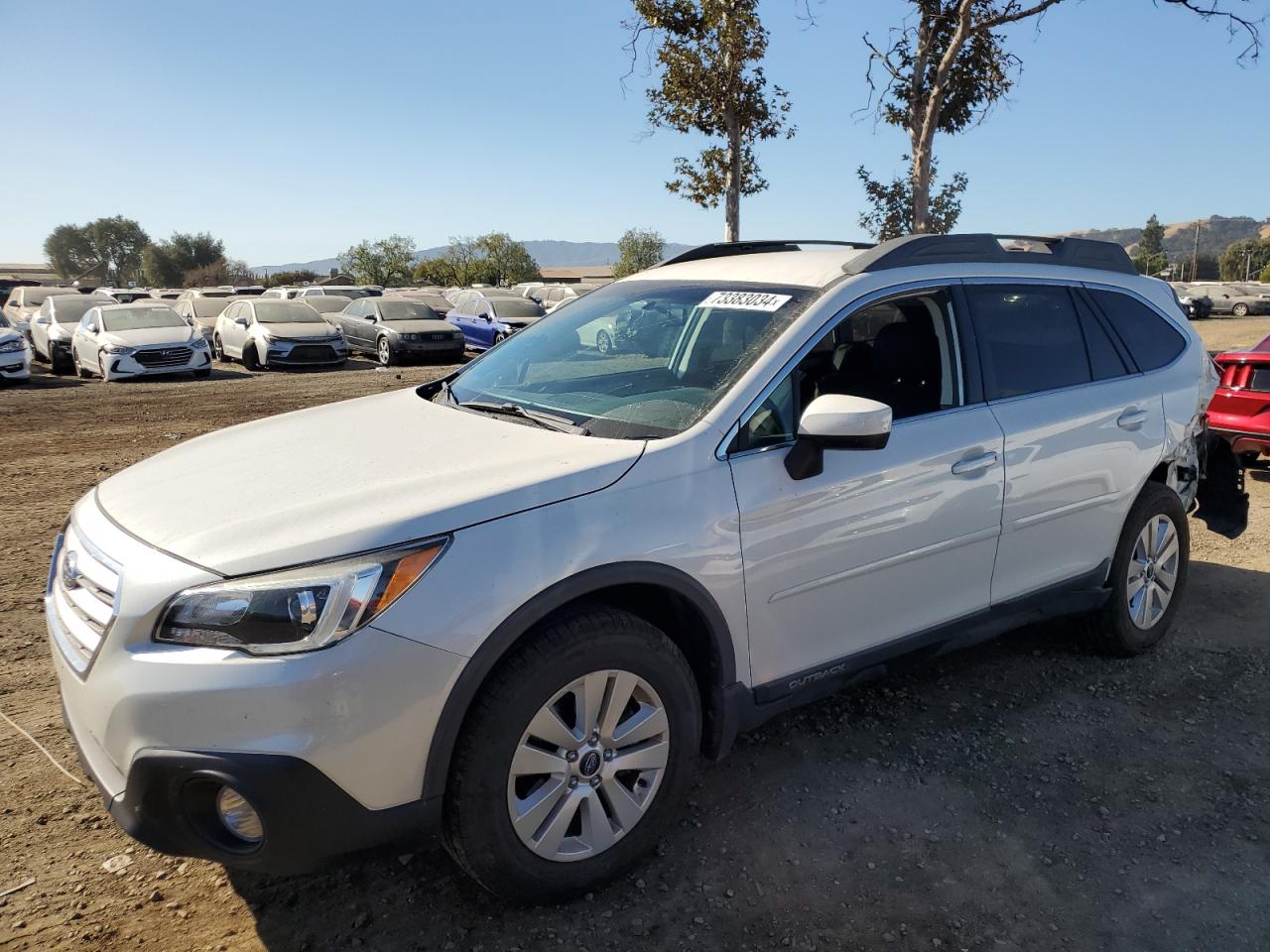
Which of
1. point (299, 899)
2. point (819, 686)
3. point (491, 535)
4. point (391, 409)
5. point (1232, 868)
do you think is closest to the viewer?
point (491, 535)

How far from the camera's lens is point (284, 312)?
20016 mm

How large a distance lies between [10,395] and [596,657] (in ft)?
51.8

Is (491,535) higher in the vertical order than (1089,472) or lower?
higher

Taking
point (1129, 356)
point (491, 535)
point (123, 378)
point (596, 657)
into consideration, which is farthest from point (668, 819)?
point (123, 378)

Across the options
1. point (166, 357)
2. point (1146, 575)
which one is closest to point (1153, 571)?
point (1146, 575)

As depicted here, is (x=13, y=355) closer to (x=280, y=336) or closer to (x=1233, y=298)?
(x=280, y=336)

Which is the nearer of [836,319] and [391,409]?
[836,319]

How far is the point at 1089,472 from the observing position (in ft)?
12.5

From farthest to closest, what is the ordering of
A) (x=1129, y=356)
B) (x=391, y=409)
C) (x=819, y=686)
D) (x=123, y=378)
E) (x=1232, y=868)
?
(x=123, y=378) < (x=1129, y=356) < (x=391, y=409) < (x=819, y=686) < (x=1232, y=868)

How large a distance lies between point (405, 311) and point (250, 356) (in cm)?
349

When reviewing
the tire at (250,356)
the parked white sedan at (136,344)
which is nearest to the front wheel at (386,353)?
the tire at (250,356)

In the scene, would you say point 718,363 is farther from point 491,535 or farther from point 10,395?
point 10,395

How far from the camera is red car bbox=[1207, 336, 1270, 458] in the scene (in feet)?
22.7

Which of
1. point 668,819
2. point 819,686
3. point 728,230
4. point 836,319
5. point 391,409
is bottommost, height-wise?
point 668,819
